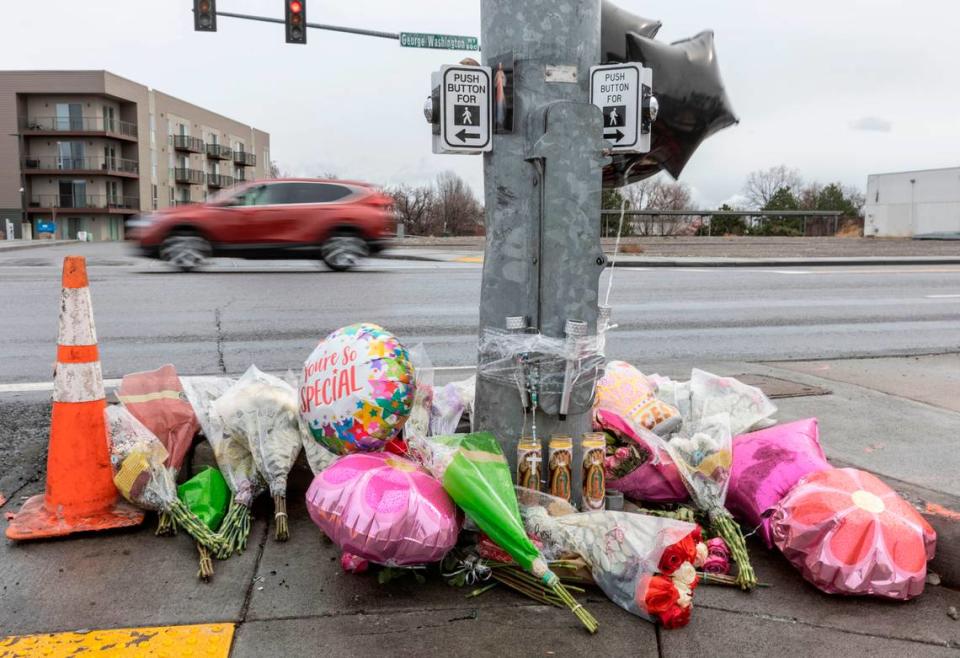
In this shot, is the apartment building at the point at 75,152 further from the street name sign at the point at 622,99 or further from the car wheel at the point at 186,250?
the street name sign at the point at 622,99

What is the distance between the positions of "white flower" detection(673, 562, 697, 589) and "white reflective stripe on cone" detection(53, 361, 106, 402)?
2414 millimetres

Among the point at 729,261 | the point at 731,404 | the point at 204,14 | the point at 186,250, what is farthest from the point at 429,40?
the point at 731,404

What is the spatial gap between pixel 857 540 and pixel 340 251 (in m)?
13.5

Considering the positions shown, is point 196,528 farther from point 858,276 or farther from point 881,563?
point 858,276

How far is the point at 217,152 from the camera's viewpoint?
80.6 m

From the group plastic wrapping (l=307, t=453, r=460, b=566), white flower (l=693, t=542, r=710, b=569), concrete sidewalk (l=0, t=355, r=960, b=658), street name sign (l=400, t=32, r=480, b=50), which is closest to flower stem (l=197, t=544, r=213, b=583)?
concrete sidewalk (l=0, t=355, r=960, b=658)

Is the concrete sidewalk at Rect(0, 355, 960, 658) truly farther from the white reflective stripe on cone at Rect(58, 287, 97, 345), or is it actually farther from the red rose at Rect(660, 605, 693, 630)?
the white reflective stripe on cone at Rect(58, 287, 97, 345)

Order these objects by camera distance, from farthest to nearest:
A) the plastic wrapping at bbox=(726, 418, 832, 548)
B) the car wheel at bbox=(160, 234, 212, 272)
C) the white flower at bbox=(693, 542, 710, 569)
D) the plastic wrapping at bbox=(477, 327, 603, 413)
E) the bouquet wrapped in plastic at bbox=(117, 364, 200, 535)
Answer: the car wheel at bbox=(160, 234, 212, 272), the bouquet wrapped in plastic at bbox=(117, 364, 200, 535), the plastic wrapping at bbox=(726, 418, 832, 548), the plastic wrapping at bbox=(477, 327, 603, 413), the white flower at bbox=(693, 542, 710, 569)

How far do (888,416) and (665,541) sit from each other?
2.92 meters

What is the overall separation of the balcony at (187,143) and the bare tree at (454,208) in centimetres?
2719

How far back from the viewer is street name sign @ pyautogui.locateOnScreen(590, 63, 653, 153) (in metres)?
3.13

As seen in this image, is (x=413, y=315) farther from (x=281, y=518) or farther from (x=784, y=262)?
(x=784, y=262)

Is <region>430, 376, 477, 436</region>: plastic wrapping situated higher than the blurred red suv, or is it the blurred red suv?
the blurred red suv

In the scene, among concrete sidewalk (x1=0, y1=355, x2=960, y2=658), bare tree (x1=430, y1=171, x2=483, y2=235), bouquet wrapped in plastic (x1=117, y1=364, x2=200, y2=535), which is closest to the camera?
concrete sidewalk (x1=0, y1=355, x2=960, y2=658)
